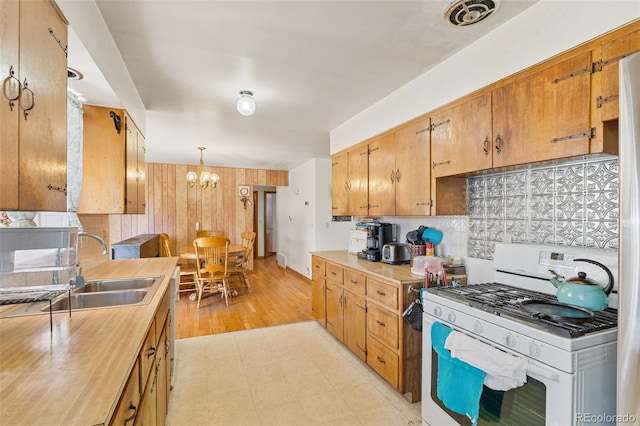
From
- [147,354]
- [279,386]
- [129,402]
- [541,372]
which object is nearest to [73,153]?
[147,354]

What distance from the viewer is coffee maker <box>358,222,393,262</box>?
2.92m

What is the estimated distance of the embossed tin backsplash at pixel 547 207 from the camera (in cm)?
151

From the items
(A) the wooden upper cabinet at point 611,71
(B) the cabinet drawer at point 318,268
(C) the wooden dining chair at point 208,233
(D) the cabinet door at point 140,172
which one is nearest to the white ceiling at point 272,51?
(D) the cabinet door at point 140,172

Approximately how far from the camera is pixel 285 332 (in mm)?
3311

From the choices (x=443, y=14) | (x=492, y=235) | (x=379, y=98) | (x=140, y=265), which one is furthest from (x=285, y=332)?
(x=443, y=14)

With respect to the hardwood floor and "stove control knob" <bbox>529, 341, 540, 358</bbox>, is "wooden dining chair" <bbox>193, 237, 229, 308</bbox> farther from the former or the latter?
"stove control knob" <bbox>529, 341, 540, 358</bbox>

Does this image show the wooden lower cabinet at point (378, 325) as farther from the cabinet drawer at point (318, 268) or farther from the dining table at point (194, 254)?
the dining table at point (194, 254)

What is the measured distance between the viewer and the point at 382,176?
2877 mm

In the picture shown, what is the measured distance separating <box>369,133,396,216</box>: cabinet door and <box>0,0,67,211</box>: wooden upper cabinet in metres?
2.29

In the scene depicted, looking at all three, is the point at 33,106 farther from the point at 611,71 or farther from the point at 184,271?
the point at 184,271

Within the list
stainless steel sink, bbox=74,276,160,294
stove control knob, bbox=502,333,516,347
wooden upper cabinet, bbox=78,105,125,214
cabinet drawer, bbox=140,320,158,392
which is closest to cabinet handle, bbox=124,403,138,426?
cabinet drawer, bbox=140,320,158,392

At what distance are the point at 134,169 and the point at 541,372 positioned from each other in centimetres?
310

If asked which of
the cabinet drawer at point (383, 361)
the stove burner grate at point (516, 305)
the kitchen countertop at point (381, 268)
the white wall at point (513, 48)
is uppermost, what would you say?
the white wall at point (513, 48)

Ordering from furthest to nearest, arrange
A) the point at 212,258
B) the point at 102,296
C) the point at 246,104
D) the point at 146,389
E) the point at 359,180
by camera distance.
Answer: the point at 212,258 → the point at 359,180 → the point at 246,104 → the point at 102,296 → the point at 146,389
